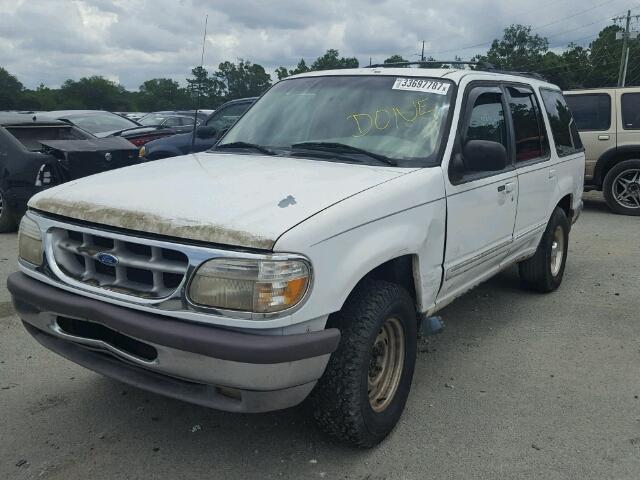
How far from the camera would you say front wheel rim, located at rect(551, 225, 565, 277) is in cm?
566

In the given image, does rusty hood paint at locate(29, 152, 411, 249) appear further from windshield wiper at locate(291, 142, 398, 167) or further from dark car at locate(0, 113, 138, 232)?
dark car at locate(0, 113, 138, 232)

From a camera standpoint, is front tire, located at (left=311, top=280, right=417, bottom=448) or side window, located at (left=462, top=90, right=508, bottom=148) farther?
side window, located at (left=462, top=90, right=508, bottom=148)

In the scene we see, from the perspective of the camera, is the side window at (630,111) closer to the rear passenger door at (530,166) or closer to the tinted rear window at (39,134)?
the rear passenger door at (530,166)

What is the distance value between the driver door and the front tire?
541 millimetres

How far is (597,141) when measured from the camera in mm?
9812

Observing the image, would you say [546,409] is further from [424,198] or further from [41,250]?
[41,250]

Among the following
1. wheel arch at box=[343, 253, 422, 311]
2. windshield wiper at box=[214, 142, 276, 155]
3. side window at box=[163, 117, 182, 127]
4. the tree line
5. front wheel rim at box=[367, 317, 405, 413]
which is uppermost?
the tree line

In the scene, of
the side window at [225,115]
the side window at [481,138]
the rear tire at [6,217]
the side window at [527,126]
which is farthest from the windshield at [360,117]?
the side window at [225,115]

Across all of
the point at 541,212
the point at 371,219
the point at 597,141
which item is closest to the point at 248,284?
the point at 371,219

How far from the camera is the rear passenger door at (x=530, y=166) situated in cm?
455

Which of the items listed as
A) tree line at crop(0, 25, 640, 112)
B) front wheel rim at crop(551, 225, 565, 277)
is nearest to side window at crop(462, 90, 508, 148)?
front wheel rim at crop(551, 225, 565, 277)

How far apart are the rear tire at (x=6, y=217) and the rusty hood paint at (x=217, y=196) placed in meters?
4.97

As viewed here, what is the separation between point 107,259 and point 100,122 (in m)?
9.69

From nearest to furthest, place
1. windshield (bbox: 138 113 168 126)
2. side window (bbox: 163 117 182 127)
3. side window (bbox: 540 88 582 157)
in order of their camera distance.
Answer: side window (bbox: 540 88 582 157), side window (bbox: 163 117 182 127), windshield (bbox: 138 113 168 126)
